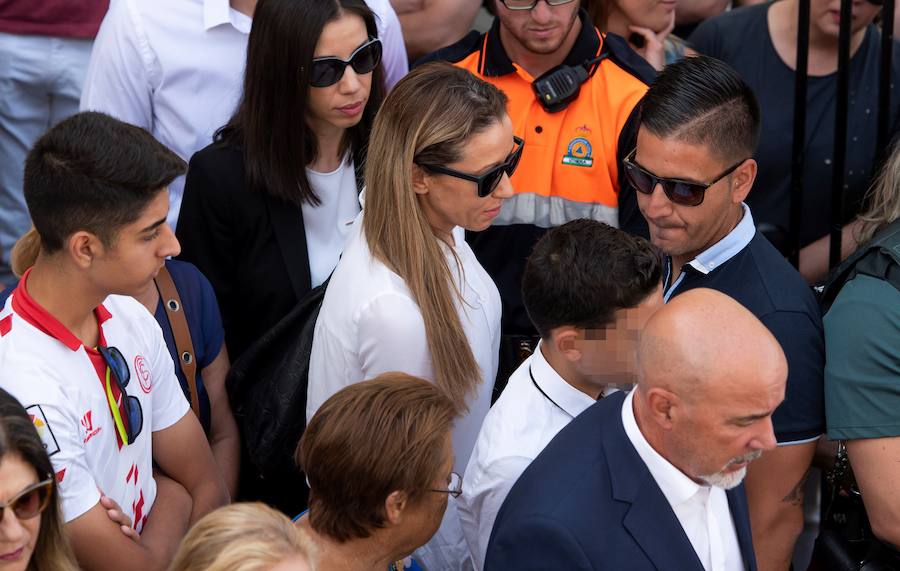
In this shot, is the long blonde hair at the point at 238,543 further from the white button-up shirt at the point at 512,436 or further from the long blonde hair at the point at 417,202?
the long blonde hair at the point at 417,202

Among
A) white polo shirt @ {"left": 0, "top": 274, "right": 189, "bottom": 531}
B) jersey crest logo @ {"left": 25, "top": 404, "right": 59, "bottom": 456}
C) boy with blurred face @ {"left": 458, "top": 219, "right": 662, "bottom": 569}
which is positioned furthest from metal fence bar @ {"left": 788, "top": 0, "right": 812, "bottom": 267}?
jersey crest logo @ {"left": 25, "top": 404, "right": 59, "bottom": 456}

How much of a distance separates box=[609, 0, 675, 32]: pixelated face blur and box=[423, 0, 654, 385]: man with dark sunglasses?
54 cm

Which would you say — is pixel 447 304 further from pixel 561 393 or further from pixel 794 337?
pixel 794 337

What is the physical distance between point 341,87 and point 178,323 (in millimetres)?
852

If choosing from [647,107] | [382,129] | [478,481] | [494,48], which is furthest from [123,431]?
[494,48]

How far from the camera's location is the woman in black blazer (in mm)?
3281

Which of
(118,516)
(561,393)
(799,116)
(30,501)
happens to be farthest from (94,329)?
(799,116)

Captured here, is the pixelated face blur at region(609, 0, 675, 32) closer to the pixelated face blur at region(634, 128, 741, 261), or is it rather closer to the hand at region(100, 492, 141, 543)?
the pixelated face blur at region(634, 128, 741, 261)

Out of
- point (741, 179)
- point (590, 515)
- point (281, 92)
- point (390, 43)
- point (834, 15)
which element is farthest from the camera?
point (390, 43)

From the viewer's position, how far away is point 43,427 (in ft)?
7.46

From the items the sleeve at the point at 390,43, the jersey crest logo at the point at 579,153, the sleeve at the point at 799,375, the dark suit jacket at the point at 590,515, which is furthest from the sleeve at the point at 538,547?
the sleeve at the point at 390,43

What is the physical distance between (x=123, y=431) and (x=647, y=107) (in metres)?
1.63

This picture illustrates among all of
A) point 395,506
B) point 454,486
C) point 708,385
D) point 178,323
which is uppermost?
point 708,385

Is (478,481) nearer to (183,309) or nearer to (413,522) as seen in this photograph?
(413,522)
